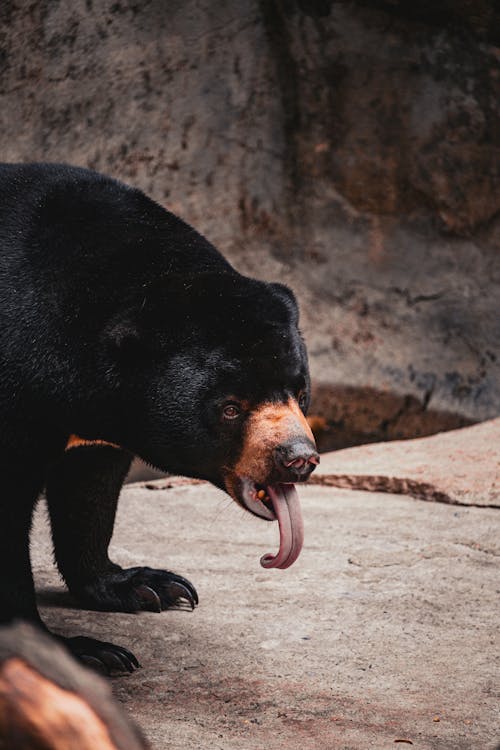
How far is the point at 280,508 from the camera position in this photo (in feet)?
8.66

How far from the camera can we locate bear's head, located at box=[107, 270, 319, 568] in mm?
2594

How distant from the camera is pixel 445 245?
650 centimetres

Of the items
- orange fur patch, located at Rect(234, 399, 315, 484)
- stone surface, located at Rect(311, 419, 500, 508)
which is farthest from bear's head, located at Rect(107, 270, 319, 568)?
stone surface, located at Rect(311, 419, 500, 508)

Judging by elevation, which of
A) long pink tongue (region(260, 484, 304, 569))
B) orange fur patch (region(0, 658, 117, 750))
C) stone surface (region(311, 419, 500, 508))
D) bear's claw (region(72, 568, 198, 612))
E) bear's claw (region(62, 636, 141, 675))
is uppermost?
orange fur patch (region(0, 658, 117, 750))

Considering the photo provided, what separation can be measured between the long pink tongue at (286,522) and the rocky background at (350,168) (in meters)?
3.66

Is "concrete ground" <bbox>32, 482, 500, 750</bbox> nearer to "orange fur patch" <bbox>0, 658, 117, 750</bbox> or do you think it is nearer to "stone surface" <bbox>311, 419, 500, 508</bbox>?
"stone surface" <bbox>311, 419, 500, 508</bbox>

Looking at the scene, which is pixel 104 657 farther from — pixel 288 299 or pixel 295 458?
pixel 288 299

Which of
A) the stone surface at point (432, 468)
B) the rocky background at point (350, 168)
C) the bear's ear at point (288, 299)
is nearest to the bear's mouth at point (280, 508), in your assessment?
the bear's ear at point (288, 299)

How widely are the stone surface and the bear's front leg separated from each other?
5.37 ft

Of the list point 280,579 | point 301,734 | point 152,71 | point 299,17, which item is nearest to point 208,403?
point 301,734

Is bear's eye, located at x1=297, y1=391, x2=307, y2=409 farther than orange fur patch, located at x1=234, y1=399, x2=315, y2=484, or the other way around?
bear's eye, located at x1=297, y1=391, x2=307, y2=409

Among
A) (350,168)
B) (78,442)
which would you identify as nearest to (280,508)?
(78,442)

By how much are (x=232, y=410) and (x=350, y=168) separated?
4.10 m

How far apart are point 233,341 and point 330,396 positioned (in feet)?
12.6
